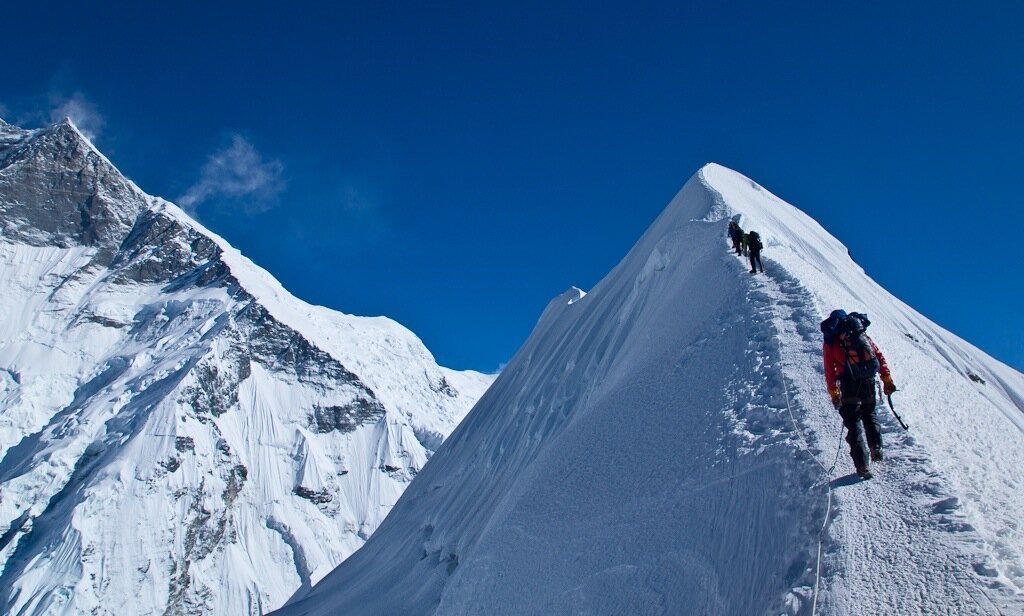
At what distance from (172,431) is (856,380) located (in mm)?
155660

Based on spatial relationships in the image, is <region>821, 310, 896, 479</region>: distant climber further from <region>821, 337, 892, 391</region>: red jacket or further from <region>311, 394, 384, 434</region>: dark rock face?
<region>311, 394, 384, 434</region>: dark rock face

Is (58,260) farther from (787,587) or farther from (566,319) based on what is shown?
(787,587)

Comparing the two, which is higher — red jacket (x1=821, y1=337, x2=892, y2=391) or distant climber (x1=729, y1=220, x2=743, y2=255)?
distant climber (x1=729, y1=220, x2=743, y2=255)

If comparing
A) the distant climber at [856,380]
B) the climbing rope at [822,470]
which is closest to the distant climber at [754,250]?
the climbing rope at [822,470]

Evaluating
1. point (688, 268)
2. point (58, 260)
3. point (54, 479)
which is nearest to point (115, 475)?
point (54, 479)

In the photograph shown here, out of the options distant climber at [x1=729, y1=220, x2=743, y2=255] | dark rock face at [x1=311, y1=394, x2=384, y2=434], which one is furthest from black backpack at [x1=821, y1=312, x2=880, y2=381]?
dark rock face at [x1=311, y1=394, x2=384, y2=434]

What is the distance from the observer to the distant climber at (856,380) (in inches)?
207

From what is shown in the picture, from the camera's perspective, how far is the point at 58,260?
621 ft

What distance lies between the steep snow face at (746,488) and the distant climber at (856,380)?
237mm

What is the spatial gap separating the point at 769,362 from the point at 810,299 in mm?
2271

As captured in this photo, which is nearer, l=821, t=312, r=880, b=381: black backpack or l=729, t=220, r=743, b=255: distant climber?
l=821, t=312, r=880, b=381: black backpack

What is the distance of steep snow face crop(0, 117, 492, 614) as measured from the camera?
126125 millimetres

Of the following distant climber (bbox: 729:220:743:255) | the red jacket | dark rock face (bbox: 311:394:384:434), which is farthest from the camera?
dark rock face (bbox: 311:394:384:434)

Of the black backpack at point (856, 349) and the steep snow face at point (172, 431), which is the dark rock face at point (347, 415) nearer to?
the steep snow face at point (172, 431)
